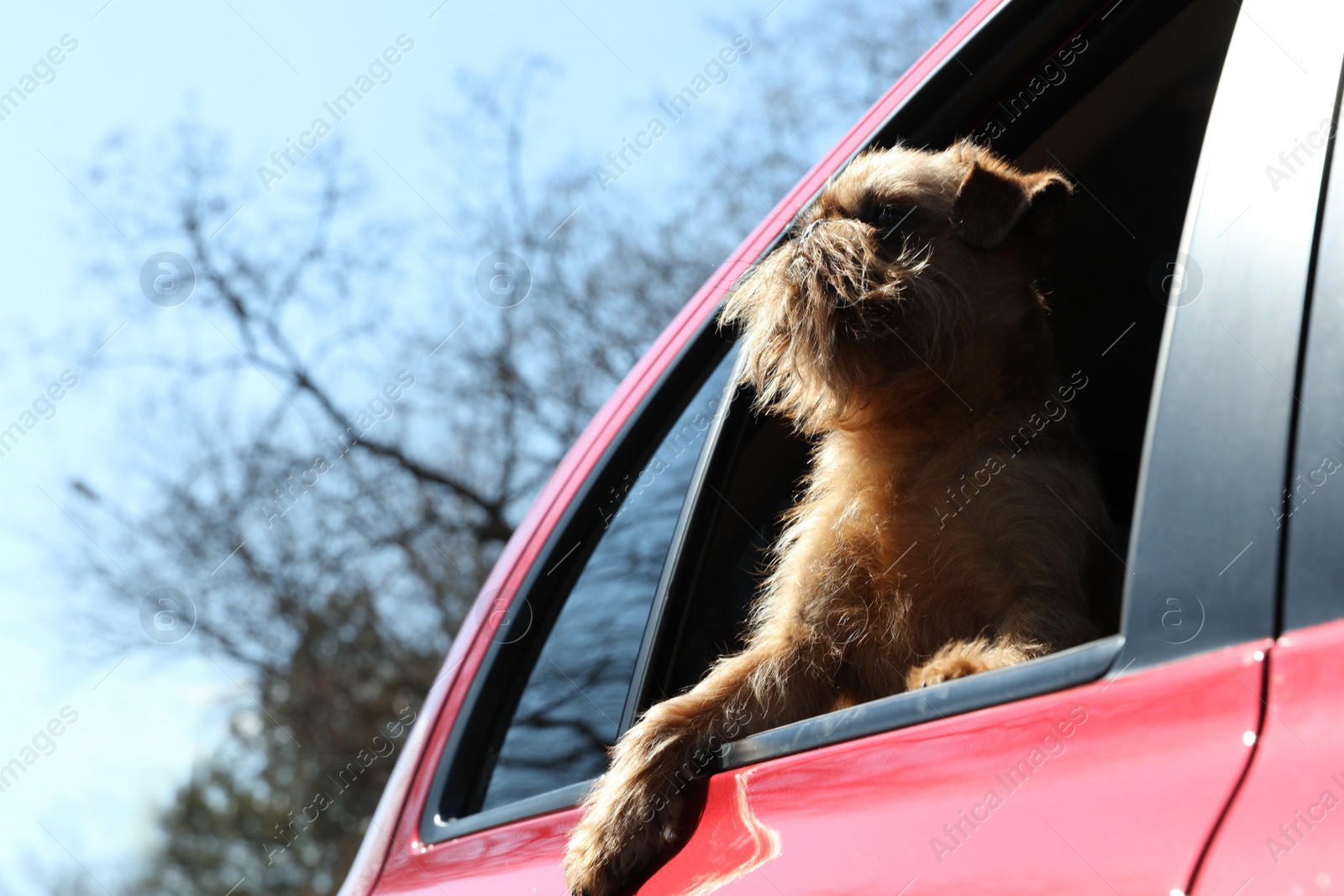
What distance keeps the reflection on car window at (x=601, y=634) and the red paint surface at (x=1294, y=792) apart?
195 centimetres

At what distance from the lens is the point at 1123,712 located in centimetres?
110

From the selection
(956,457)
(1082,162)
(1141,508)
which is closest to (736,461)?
(956,457)

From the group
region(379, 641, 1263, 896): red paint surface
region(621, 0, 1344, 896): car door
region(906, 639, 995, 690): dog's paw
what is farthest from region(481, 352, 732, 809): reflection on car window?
region(621, 0, 1344, 896): car door

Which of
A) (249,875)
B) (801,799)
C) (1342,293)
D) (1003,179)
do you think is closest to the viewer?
(1342,293)

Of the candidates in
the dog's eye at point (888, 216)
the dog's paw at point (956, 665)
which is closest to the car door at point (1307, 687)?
the dog's paw at point (956, 665)

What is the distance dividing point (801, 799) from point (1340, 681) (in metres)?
0.86

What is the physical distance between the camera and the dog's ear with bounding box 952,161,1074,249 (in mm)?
2656

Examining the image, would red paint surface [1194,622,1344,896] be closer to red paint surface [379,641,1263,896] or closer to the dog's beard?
red paint surface [379,641,1263,896]

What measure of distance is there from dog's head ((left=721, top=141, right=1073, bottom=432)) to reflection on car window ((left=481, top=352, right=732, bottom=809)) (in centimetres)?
29

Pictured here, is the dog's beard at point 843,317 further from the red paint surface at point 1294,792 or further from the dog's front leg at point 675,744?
the red paint surface at point 1294,792

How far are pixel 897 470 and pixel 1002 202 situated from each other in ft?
2.46

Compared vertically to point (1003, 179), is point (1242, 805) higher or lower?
lower

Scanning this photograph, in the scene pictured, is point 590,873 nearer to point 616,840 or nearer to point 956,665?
point 616,840

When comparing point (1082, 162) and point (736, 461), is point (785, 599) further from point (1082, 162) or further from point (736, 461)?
point (1082, 162)
